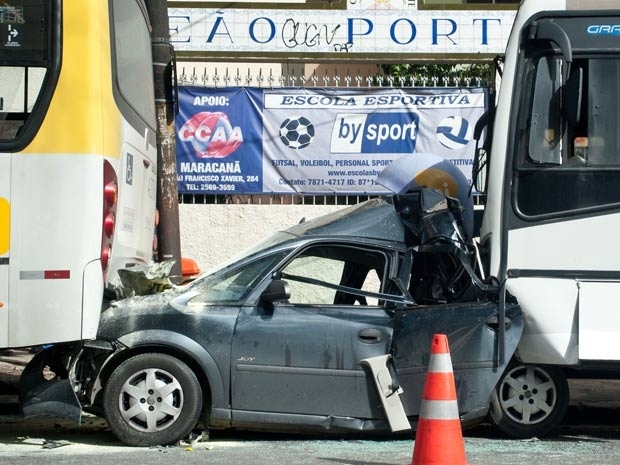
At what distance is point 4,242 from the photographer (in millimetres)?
6699

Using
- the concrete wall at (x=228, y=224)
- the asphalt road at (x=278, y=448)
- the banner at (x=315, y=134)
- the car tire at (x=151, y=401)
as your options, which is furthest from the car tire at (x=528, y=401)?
the concrete wall at (x=228, y=224)

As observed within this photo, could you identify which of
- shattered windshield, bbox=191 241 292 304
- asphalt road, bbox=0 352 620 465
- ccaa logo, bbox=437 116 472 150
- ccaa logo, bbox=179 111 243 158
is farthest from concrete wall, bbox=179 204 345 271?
shattered windshield, bbox=191 241 292 304

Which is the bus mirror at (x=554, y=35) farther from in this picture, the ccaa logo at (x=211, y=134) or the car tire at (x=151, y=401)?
the ccaa logo at (x=211, y=134)

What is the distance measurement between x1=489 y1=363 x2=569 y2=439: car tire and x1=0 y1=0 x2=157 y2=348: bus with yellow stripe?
9.50 feet

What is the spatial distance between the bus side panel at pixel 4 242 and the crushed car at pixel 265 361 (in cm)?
50

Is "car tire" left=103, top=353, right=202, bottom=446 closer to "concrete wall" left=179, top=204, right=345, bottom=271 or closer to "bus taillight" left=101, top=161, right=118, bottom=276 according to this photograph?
"bus taillight" left=101, top=161, right=118, bottom=276

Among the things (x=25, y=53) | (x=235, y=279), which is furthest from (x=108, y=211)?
(x=25, y=53)

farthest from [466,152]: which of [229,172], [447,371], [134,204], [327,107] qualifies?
[447,371]

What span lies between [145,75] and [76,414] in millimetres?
3252

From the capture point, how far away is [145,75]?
29.0ft

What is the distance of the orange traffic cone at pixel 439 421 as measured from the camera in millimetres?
5707

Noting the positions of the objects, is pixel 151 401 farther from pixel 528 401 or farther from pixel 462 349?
pixel 528 401

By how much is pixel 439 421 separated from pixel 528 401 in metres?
1.83

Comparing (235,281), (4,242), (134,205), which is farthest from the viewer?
(134,205)
